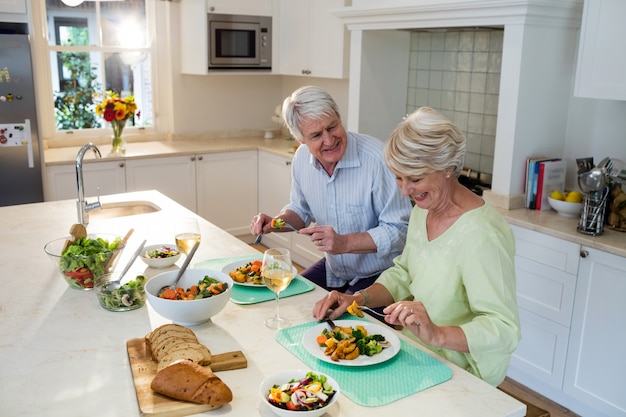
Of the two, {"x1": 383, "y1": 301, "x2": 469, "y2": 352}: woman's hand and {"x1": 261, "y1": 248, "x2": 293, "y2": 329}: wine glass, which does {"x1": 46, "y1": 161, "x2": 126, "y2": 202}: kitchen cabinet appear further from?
{"x1": 383, "y1": 301, "x2": 469, "y2": 352}: woman's hand

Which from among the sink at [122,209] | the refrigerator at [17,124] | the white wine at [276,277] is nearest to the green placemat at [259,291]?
the white wine at [276,277]

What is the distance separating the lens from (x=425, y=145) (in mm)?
1673

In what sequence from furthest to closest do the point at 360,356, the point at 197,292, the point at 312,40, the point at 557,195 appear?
1. the point at 312,40
2. the point at 557,195
3. the point at 197,292
4. the point at 360,356

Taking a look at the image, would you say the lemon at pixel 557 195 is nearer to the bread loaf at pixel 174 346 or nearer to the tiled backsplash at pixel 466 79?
the tiled backsplash at pixel 466 79

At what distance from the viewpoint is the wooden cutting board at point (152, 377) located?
4.26 ft

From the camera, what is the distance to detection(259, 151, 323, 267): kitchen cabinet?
4789 millimetres

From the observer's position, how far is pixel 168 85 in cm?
529

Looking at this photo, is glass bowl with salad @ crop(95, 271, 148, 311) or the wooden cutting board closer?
the wooden cutting board

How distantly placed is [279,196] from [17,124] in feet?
6.49

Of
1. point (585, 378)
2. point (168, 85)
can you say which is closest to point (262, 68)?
point (168, 85)

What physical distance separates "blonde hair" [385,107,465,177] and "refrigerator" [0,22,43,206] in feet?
10.2

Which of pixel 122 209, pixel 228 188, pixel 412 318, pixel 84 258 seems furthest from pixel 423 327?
pixel 228 188

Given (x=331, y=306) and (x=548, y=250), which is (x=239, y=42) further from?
(x=331, y=306)

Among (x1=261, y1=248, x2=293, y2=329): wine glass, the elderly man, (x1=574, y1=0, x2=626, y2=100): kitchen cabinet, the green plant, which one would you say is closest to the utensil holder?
(x1=574, y1=0, x2=626, y2=100): kitchen cabinet
